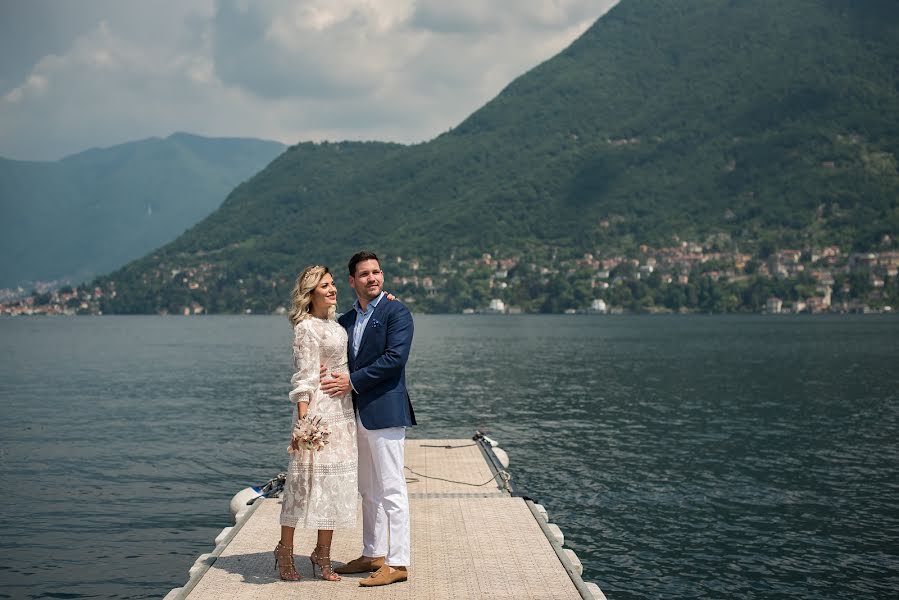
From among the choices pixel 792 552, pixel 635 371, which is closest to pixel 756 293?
pixel 635 371

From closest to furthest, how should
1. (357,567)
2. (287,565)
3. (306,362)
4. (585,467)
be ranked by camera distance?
1. (306,362)
2. (287,565)
3. (357,567)
4. (585,467)

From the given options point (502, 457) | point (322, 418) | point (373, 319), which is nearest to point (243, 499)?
point (502, 457)

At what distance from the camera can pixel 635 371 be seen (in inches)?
1957

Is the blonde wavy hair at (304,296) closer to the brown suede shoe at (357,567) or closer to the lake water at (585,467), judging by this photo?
the brown suede shoe at (357,567)

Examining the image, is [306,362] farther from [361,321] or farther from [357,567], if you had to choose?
[357,567]

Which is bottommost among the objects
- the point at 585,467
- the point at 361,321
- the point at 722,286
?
the point at 585,467

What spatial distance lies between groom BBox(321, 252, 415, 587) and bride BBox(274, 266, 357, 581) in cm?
13

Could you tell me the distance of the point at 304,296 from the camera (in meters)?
7.38

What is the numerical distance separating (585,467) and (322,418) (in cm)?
1442

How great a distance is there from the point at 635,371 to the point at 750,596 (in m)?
38.6

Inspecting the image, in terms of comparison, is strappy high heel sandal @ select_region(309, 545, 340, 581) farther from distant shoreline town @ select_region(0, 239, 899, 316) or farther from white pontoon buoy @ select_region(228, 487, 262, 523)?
distant shoreline town @ select_region(0, 239, 899, 316)

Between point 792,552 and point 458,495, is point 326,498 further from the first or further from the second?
point 792,552

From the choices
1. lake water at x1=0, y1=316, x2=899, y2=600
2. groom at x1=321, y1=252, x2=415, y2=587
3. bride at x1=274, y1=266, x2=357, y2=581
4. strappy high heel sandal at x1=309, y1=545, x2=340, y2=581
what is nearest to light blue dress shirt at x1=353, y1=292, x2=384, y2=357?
groom at x1=321, y1=252, x2=415, y2=587

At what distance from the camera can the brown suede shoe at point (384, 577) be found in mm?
7419
